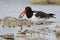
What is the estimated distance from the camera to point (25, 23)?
12.7 m

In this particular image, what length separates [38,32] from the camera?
10961 millimetres

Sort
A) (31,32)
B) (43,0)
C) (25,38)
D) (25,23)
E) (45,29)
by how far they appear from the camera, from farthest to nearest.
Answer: (43,0), (25,23), (45,29), (31,32), (25,38)

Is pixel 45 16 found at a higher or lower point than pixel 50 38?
higher

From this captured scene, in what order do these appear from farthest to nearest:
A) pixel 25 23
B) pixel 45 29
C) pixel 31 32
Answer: pixel 25 23 < pixel 45 29 < pixel 31 32

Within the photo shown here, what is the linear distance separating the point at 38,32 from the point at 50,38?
956 millimetres

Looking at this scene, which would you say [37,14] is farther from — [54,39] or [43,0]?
[43,0]

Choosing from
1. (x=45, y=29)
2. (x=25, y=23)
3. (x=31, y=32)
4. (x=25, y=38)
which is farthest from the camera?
(x=25, y=23)

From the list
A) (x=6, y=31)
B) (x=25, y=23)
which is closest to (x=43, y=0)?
(x=25, y=23)

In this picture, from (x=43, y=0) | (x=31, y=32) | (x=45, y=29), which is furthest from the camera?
(x=43, y=0)

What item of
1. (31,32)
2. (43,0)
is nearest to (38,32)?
(31,32)

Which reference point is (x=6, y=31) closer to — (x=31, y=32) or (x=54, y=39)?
(x=31, y=32)

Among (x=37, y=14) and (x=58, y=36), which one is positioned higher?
(x=37, y=14)

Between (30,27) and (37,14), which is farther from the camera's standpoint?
(30,27)

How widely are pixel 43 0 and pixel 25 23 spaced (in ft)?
43.2
